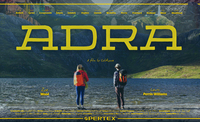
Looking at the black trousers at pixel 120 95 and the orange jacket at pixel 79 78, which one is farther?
the black trousers at pixel 120 95

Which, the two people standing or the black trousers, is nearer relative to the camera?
the two people standing

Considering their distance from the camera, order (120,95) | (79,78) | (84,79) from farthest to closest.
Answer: (120,95) → (84,79) → (79,78)

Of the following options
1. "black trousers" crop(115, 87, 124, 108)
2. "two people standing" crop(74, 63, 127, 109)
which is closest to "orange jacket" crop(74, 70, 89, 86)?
"two people standing" crop(74, 63, 127, 109)

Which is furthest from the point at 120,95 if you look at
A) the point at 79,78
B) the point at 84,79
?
the point at 79,78

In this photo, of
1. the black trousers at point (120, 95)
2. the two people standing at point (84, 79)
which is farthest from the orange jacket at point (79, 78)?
the black trousers at point (120, 95)

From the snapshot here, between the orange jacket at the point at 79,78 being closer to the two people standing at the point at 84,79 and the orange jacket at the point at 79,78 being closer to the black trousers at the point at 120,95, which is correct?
the two people standing at the point at 84,79

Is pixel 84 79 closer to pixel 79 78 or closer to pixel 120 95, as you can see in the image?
pixel 79 78

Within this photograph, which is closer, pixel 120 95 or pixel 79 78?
Answer: pixel 79 78

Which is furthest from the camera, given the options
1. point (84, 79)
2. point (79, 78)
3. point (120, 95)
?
point (120, 95)

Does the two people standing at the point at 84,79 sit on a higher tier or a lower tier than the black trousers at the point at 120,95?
higher

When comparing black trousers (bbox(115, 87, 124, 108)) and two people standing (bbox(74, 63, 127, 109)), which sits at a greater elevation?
two people standing (bbox(74, 63, 127, 109))

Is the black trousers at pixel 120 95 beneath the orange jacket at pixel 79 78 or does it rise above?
beneath

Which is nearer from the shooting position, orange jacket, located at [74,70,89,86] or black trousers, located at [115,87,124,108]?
orange jacket, located at [74,70,89,86]

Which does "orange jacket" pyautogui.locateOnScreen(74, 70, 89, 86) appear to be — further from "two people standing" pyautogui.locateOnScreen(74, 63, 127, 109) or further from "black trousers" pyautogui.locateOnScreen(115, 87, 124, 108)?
"black trousers" pyautogui.locateOnScreen(115, 87, 124, 108)
